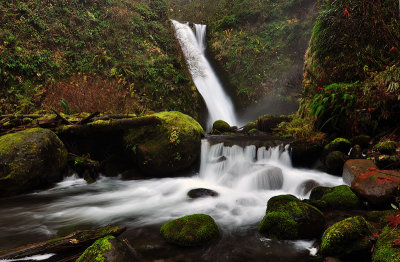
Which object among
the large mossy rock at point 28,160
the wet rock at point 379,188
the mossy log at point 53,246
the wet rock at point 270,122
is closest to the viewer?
the mossy log at point 53,246

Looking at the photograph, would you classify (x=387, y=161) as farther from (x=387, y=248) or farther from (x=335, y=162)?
(x=387, y=248)

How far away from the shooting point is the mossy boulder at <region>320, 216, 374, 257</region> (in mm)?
2605

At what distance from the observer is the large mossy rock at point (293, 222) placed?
3.32 meters

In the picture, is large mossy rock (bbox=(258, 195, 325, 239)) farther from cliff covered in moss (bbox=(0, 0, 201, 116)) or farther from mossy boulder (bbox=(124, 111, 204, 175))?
cliff covered in moss (bbox=(0, 0, 201, 116))

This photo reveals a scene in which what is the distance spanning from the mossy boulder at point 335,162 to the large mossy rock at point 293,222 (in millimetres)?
2445

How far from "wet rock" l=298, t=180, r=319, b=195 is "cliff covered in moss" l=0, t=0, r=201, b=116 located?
7.07 meters

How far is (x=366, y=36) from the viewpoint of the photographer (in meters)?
6.39

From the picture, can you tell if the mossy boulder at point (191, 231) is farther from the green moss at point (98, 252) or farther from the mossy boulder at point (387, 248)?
the mossy boulder at point (387, 248)

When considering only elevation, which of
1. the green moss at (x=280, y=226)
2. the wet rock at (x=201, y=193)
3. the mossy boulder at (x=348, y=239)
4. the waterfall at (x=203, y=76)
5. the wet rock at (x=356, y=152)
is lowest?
the wet rock at (x=201, y=193)

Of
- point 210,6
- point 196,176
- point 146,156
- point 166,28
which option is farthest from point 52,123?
point 210,6

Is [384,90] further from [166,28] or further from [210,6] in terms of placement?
[210,6]

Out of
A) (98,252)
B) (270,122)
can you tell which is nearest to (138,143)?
(98,252)

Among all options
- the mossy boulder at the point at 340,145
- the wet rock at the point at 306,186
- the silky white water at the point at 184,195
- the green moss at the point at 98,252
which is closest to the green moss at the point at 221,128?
the silky white water at the point at 184,195

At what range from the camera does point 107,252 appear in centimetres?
239
